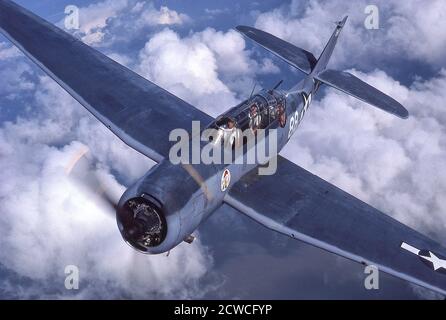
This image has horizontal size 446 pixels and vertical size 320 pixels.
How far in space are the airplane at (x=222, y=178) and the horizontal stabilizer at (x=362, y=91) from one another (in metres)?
0.05

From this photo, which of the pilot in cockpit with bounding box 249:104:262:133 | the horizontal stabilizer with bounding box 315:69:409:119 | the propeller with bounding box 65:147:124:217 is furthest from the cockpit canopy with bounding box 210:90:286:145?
the horizontal stabilizer with bounding box 315:69:409:119

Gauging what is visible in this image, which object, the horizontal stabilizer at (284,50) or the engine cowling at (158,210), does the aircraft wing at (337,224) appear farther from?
the horizontal stabilizer at (284,50)

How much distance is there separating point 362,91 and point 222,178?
9522 mm

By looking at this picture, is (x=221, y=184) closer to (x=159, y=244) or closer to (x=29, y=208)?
(x=159, y=244)

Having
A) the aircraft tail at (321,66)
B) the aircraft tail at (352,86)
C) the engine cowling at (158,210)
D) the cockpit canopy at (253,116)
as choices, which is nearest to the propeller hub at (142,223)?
the engine cowling at (158,210)

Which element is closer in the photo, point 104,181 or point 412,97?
point 104,181

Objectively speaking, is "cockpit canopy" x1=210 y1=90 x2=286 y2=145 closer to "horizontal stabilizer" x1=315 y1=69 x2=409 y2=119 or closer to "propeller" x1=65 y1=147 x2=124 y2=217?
"propeller" x1=65 y1=147 x2=124 y2=217

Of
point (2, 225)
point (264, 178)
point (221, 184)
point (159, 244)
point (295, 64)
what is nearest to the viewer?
point (159, 244)

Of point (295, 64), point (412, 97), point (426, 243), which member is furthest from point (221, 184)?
point (412, 97)

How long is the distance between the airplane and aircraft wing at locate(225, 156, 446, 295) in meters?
0.03

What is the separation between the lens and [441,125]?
17312 cm

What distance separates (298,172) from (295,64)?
23.3 feet

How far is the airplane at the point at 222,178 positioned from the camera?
938 centimetres

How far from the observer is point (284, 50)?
1903cm
